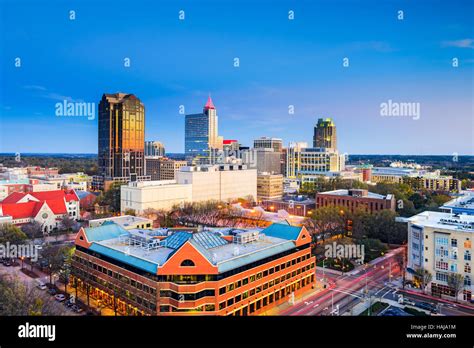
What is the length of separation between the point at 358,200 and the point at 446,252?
10.1 m

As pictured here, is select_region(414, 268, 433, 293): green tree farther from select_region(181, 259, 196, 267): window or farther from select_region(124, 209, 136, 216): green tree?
select_region(124, 209, 136, 216): green tree

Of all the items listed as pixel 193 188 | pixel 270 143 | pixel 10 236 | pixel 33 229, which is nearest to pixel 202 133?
pixel 270 143

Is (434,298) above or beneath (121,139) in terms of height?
beneath

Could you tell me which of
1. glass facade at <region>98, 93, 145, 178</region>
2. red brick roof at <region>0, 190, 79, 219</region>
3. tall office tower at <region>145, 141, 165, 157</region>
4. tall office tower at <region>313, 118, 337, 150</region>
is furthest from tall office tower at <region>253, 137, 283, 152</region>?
red brick roof at <region>0, 190, 79, 219</region>

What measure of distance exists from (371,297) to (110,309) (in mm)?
6962

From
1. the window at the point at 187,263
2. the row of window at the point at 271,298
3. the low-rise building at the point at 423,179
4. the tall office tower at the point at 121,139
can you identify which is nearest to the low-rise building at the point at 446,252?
the row of window at the point at 271,298

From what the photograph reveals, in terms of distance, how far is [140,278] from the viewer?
885 centimetres

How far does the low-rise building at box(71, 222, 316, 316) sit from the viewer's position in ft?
27.8

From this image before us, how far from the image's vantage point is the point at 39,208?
19094 mm

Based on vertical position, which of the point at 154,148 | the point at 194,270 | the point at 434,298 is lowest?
the point at 434,298

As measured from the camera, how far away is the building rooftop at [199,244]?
9.02m

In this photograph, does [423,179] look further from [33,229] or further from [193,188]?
[33,229]

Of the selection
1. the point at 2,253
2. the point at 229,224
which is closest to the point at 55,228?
the point at 2,253
